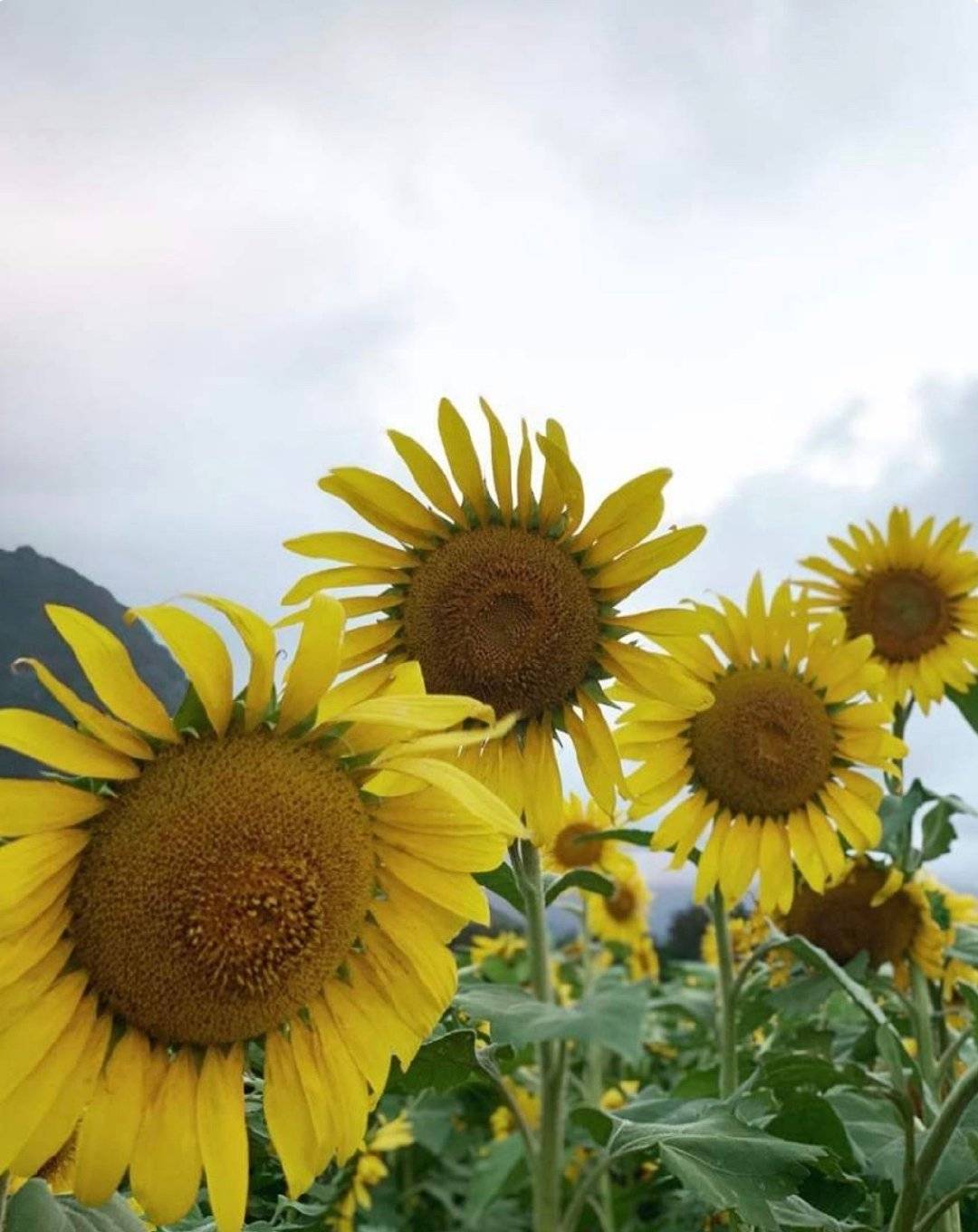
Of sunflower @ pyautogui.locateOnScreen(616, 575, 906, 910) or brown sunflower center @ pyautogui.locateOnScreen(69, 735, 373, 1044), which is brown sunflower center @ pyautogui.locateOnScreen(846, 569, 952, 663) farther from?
brown sunflower center @ pyautogui.locateOnScreen(69, 735, 373, 1044)

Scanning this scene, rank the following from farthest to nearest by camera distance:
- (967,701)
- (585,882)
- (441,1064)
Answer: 1. (967,701)
2. (585,882)
3. (441,1064)

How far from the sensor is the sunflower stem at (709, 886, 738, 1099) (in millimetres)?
2805

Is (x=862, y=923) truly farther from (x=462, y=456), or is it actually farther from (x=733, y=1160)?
Answer: (x=462, y=456)

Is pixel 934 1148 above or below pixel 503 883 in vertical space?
below

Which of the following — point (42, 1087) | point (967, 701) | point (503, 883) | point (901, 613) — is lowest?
point (42, 1087)

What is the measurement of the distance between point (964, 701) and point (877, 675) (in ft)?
3.95

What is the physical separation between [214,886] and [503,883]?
63 cm

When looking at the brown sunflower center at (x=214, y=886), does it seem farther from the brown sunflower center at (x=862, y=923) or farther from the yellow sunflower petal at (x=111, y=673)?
the brown sunflower center at (x=862, y=923)

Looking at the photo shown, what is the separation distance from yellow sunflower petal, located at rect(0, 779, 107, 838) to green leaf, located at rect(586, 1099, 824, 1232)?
35.0 inches

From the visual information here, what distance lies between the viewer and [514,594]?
2066mm

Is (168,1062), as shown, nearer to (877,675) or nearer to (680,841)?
(680,841)

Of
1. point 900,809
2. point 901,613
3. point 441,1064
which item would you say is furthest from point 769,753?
point 901,613

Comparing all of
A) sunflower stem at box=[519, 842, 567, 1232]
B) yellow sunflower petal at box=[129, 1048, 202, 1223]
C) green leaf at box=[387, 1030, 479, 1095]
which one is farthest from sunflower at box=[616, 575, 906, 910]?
yellow sunflower petal at box=[129, 1048, 202, 1223]

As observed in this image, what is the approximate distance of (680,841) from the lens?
9.40 ft
